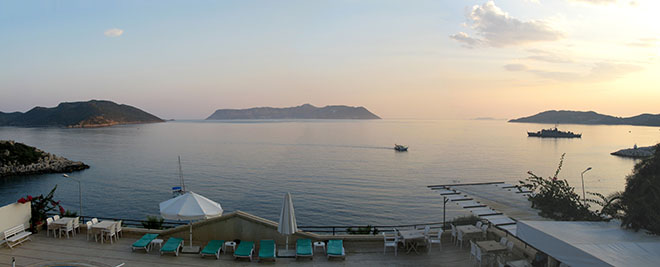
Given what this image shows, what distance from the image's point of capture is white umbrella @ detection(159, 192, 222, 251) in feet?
36.7

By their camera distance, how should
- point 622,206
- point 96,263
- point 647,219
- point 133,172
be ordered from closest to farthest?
point 647,219 < point 96,263 < point 622,206 < point 133,172

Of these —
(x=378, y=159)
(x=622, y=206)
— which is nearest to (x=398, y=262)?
(x=622, y=206)

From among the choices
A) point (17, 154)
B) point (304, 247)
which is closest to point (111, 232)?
point (304, 247)

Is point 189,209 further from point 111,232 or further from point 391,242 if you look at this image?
point 391,242

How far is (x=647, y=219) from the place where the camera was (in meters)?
9.20

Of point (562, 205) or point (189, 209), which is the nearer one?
point (189, 209)

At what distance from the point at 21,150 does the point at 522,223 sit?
86.3 m

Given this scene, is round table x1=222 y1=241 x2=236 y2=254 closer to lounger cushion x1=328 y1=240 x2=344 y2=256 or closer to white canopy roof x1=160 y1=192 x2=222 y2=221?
white canopy roof x1=160 y1=192 x2=222 y2=221

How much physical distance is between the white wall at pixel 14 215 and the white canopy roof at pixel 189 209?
211 inches

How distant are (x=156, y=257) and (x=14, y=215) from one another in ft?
18.7

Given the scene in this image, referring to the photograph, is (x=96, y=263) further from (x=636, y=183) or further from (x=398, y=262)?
(x=636, y=183)

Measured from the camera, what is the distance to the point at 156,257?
11055 mm

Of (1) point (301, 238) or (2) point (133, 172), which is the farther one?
(2) point (133, 172)

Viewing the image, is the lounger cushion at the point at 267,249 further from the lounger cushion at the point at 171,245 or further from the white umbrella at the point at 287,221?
the lounger cushion at the point at 171,245
